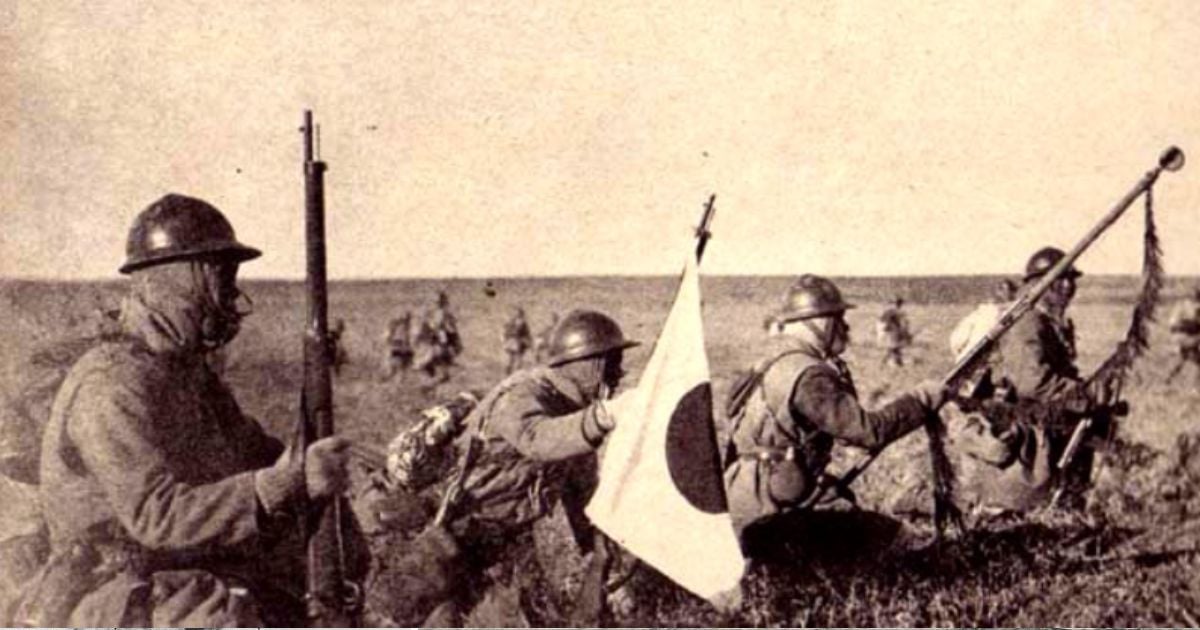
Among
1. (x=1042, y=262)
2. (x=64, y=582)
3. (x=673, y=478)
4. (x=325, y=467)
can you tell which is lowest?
(x=64, y=582)

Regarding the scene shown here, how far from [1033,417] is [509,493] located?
2268mm

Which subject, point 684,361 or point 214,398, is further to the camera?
point 684,361

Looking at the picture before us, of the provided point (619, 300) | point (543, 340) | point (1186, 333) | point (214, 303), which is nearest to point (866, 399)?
point (619, 300)

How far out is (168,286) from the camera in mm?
4633

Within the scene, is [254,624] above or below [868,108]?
below

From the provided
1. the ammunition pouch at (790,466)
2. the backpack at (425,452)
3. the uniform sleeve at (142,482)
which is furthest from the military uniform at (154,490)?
the ammunition pouch at (790,466)

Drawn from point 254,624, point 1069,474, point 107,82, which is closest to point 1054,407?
point 1069,474

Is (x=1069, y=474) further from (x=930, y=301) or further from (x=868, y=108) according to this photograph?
(x=868, y=108)

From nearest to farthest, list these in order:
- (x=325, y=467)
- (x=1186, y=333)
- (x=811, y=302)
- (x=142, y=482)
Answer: (x=142, y=482) → (x=325, y=467) → (x=811, y=302) → (x=1186, y=333)

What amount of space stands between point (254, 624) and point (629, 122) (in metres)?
2.30

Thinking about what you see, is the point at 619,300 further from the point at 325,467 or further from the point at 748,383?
the point at 325,467

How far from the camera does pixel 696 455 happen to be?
199 inches

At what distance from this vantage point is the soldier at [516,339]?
577 centimetres

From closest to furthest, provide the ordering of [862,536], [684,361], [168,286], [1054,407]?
[168,286] → [684,361] → [862,536] → [1054,407]
